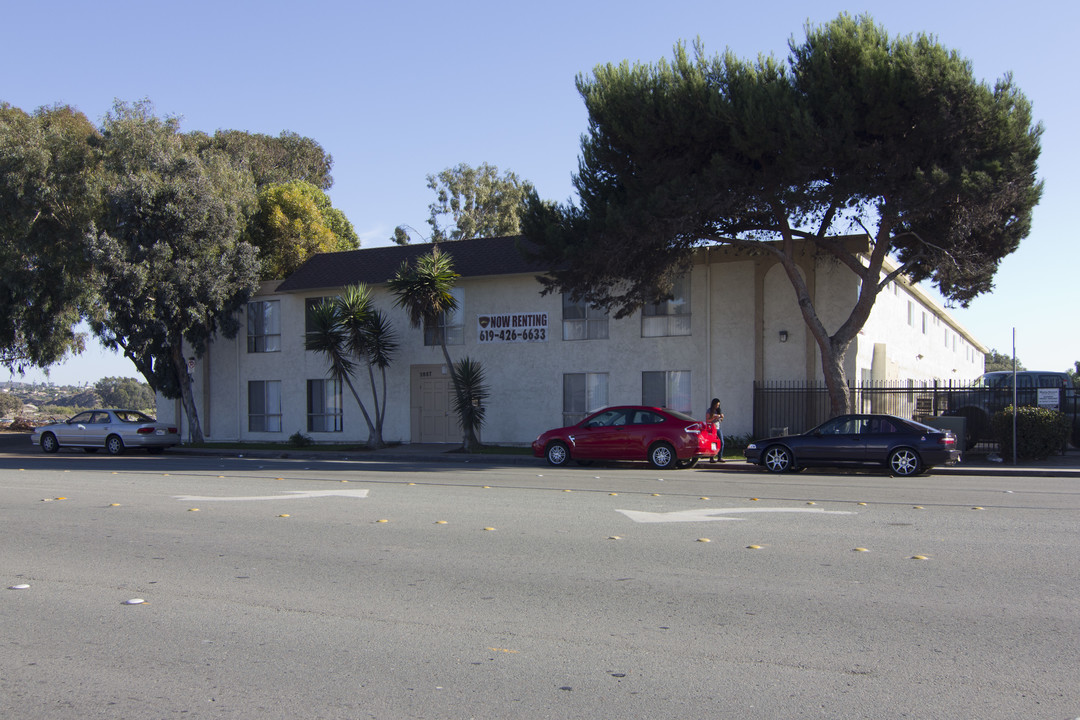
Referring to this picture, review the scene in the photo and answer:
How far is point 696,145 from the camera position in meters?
20.8

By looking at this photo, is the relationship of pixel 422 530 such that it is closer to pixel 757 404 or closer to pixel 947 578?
pixel 947 578

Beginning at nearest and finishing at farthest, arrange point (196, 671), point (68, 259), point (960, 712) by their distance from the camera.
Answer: point (960, 712) < point (196, 671) < point (68, 259)

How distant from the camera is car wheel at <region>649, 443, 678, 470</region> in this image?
19322 millimetres

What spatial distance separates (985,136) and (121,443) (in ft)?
80.8

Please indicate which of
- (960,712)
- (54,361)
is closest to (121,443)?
(54,361)

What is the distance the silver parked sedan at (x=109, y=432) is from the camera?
26.1m

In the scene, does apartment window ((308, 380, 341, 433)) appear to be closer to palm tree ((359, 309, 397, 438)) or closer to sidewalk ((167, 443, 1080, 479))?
palm tree ((359, 309, 397, 438))

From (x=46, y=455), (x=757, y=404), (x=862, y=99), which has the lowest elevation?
(x=46, y=455)

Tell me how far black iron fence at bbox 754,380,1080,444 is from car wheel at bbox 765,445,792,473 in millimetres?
3378

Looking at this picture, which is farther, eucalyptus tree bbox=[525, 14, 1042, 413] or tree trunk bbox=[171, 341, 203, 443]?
tree trunk bbox=[171, 341, 203, 443]

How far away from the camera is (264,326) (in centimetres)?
3148

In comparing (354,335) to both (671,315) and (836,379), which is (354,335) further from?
(836,379)

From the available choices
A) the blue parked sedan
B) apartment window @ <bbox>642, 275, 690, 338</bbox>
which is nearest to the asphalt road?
the blue parked sedan

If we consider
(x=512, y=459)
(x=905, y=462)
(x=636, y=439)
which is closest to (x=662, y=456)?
(x=636, y=439)
